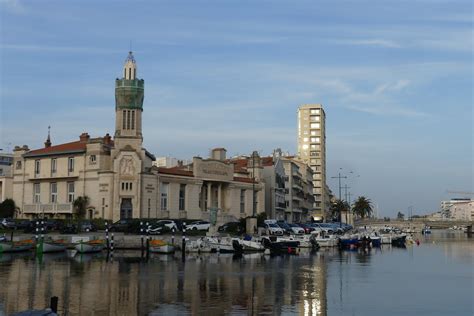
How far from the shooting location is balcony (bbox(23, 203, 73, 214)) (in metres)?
82.8

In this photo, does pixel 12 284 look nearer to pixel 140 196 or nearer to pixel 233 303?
pixel 233 303

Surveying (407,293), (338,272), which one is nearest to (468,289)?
(407,293)

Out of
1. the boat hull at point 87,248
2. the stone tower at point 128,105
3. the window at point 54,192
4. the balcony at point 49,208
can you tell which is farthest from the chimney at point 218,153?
the boat hull at point 87,248

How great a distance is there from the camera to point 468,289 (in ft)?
118

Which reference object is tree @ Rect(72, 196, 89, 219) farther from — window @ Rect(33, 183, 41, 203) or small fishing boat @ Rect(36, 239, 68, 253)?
small fishing boat @ Rect(36, 239, 68, 253)

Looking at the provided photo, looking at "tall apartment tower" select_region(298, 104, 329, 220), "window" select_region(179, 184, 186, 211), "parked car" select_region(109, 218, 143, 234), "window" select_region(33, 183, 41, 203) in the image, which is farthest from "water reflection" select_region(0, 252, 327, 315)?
"tall apartment tower" select_region(298, 104, 329, 220)

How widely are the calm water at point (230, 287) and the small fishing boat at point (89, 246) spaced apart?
6.41m

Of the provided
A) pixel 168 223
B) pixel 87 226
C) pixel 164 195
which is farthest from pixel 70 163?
pixel 168 223

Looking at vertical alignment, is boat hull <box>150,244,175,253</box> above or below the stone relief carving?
below

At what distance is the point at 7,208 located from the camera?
87.2m

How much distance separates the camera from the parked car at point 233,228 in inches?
3147

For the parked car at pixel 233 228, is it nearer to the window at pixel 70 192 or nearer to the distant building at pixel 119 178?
the distant building at pixel 119 178

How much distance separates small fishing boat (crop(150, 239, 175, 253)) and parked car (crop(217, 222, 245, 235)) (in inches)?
769

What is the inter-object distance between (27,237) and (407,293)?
45.0 m
